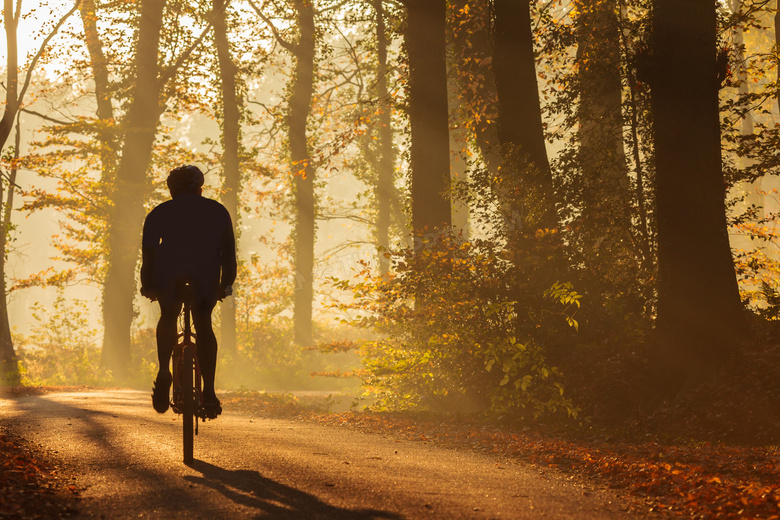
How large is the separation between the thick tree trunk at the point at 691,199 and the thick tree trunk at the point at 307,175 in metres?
22.1

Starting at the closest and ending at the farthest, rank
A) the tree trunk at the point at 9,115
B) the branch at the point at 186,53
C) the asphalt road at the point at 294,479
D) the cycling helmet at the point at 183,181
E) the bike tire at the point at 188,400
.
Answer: the asphalt road at the point at 294,479 → the bike tire at the point at 188,400 → the cycling helmet at the point at 183,181 → the tree trunk at the point at 9,115 → the branch at the point at 186,53

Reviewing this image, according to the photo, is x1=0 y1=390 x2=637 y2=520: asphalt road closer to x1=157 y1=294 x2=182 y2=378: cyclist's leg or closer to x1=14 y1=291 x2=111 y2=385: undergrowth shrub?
x1=157 y1=294 x2=182 y2=378: cyclist's leg

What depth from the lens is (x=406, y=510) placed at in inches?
204

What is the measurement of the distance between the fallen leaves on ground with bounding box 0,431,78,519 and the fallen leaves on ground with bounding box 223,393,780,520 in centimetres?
393

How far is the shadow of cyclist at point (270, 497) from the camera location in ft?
16.3

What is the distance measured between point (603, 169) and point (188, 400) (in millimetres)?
8538

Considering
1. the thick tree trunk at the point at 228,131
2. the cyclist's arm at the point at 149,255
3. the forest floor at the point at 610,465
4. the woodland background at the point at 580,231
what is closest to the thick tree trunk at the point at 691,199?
the woodland background at the point at 580,231

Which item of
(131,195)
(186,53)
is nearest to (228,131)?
(186,53)

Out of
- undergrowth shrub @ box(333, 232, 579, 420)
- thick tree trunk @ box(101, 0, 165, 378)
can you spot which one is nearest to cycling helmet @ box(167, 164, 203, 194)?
undergrowth shrub @ box(333, 232, 579, 420)

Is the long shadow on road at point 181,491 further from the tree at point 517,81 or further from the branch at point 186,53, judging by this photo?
the branch at point 186,53

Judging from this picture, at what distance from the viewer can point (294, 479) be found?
612cm

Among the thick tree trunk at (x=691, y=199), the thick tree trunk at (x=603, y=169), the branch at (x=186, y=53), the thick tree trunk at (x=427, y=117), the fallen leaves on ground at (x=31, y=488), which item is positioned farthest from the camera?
the branch at (x=186, y=53)

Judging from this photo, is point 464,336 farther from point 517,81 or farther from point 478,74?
point 478,74

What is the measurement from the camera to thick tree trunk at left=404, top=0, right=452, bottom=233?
15094 millimetres
